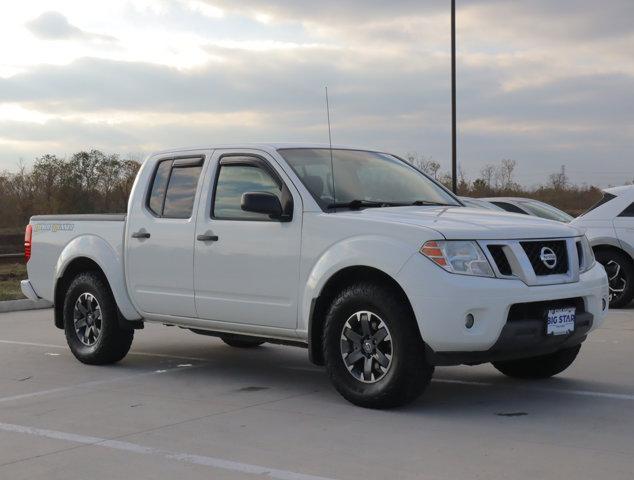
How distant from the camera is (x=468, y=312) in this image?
227 inches

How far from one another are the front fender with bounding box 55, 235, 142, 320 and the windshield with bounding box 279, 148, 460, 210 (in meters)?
2.02

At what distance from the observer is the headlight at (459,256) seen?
587 cm

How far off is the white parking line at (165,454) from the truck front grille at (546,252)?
2.35 metres

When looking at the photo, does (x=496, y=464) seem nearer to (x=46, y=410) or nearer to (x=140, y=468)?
(x=140, y=468)

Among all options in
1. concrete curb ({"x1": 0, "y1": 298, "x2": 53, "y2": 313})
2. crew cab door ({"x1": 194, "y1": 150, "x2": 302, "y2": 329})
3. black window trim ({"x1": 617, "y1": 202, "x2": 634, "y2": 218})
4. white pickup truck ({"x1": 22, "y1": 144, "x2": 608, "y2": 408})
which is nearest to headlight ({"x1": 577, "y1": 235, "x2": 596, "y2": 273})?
white pickup truck ({"x1": 22, "y1": 144, "x2": 608, "y2": 408})

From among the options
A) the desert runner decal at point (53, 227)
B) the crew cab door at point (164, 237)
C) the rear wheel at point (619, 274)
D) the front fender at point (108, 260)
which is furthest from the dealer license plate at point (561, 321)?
the rear wheel at point (619, 274)

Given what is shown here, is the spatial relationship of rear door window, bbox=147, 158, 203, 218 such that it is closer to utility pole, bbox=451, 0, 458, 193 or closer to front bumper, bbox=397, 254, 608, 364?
front bumper, bbox=397, 254, 608, 364

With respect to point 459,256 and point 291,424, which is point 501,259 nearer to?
point 459,256

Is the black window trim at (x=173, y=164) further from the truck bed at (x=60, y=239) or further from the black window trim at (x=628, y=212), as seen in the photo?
the black window trim at (x=628, y=212)

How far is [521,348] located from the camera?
19.6 ft

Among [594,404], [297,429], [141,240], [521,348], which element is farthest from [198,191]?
[594,404]

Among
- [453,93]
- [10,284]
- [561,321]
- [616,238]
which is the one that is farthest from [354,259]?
[453,93]

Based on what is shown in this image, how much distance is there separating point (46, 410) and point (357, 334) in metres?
2.29

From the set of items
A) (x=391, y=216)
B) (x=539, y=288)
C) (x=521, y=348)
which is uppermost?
(x=391, y=216)
